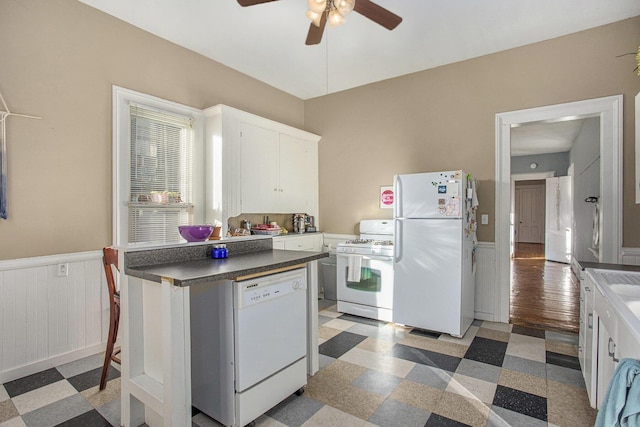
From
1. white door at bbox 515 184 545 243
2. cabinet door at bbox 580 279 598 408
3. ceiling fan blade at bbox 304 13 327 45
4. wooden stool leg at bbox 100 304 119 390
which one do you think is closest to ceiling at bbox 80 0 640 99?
ceiling fan blade at bbox 304 13 327 45

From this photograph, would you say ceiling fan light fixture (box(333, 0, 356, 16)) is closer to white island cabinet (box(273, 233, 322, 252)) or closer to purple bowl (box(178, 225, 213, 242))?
purple bowl (box(178, 225, 213, 242))

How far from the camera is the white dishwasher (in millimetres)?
1816

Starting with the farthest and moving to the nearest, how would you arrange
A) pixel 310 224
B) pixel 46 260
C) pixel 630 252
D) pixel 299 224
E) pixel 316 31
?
pixel 310 224
pixel 299 224
pixel 630 252
pixel 46 260
pixel 316 31

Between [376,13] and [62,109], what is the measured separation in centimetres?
254

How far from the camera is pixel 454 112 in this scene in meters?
3.88

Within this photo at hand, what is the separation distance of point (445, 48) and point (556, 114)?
128 cm

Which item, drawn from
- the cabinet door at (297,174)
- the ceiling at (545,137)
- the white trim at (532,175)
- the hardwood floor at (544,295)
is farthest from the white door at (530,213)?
the cabinet door at (297,174)

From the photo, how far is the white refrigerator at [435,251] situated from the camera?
3.17m

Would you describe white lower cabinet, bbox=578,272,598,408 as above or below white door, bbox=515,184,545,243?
below

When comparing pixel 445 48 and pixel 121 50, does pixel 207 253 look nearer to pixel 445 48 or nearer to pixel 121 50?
pixel 121 50

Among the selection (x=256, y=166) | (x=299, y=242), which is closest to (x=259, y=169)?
(x=256, y=166)

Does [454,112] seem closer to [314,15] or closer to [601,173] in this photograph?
[601,173]

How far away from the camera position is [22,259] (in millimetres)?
2486

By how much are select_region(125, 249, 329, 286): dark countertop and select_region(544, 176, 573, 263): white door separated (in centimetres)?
718
